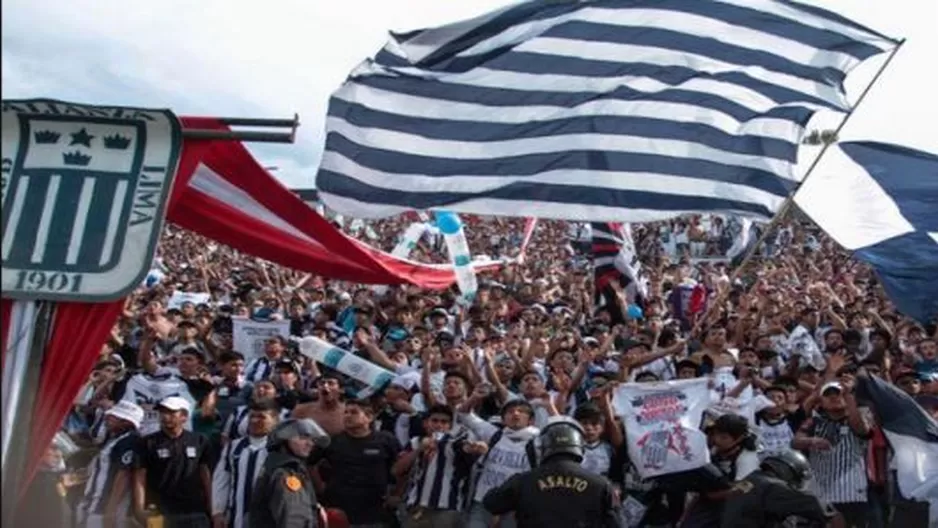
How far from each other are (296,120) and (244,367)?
269 inches

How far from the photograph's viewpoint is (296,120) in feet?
13.8

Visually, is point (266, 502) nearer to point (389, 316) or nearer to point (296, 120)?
point (296, 120)

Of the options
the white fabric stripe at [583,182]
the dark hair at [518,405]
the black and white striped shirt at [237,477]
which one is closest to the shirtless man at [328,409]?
the black and white striped shirt at [237,477]

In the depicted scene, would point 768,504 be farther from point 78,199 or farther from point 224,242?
point 78,199

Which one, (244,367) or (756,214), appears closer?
(756,214)

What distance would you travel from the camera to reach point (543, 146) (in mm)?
8586

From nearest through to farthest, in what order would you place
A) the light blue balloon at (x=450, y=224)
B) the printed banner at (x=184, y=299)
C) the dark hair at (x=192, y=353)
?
the dark hair at (x=192, y=353) → the printed banner at (x=184, y=299) → the light blue balloon at (x=450, y=224)

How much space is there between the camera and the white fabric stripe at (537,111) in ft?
28.0

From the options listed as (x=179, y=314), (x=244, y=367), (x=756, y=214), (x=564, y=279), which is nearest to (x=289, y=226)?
(x=756, y=214)

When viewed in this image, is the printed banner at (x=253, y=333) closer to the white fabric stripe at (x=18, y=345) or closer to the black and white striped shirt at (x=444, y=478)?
the black and white striped shirt at (x=444, y=478)

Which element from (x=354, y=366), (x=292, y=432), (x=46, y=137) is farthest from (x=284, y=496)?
(x=46, y=137)

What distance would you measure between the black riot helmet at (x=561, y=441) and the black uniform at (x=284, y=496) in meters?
1.79

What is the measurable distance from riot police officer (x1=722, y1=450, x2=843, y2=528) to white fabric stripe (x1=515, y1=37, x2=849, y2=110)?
3110 mm

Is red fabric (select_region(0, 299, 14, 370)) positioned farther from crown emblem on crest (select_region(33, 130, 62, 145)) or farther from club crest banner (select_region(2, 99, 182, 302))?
crown emblem on crest (select_region(33, 130, 62, 145))
